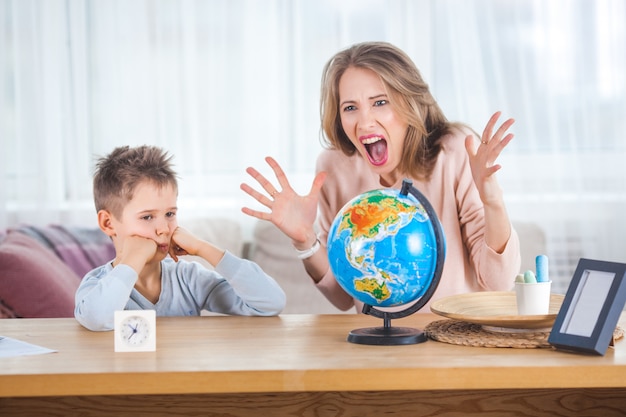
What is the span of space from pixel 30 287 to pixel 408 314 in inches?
62.5

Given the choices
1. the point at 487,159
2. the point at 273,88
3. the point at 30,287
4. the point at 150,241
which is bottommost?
the point at 30,287

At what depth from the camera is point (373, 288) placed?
1613 millimetres

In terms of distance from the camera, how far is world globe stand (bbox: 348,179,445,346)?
1615mm

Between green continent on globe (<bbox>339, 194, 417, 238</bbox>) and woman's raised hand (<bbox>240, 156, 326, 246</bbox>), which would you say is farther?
woman's raised hand (<bbox>240, 156, 326, 246</bbox>)

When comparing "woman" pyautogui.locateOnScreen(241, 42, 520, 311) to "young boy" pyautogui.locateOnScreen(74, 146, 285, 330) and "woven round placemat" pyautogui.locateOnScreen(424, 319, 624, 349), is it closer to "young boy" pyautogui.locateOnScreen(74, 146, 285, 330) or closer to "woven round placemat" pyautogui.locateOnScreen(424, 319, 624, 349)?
"young boy" pyautogui.locateOnScreen(74, 146, 285, 330)

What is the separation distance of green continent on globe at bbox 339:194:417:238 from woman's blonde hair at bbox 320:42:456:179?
716 mm

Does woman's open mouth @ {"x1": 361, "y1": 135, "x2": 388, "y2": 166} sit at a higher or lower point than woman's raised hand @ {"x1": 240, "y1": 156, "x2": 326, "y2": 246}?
higher

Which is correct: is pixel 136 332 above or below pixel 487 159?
below

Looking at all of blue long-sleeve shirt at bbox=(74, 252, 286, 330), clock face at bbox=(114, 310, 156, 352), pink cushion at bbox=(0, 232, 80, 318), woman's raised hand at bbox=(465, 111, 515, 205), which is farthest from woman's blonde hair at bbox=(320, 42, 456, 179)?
pink cushion at bbox=(0, 232, 80, 318)

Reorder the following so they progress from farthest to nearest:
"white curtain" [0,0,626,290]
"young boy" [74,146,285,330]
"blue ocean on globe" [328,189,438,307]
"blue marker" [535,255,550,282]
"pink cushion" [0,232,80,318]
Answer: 1. "white curtain" [0,0,626,290]
2. "pink cushion" [0,232,80,318]
3. "young boy" [74,146,285,330]
4. "blue marker" [535,255,550,282]
5. "blue ocean on globe" [328,189,438,307]

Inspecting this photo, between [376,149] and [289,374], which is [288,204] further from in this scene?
[289,374]

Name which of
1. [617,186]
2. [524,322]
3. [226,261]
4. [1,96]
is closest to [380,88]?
[226,261]

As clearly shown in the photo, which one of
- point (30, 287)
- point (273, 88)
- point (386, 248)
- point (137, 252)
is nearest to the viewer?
point (386, 248)

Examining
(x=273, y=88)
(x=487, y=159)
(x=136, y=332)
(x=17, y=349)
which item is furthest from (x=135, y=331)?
(x=273, y=88)
